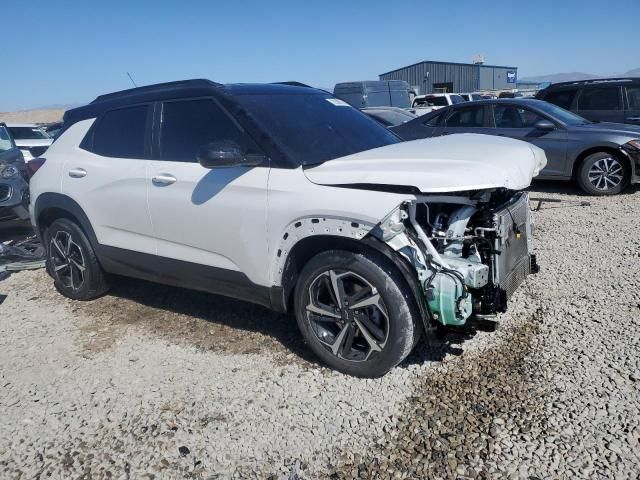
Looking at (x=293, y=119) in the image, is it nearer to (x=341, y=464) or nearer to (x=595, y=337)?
(x=341, y=464)

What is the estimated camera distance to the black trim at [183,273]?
11.3ft

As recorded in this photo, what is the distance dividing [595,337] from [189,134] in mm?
3203

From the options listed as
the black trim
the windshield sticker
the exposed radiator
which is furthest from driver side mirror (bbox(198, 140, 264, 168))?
the exposed radiator

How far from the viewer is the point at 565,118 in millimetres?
8359

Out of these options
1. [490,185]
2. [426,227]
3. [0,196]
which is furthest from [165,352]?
[0,196]

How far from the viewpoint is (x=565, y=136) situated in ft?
26.2

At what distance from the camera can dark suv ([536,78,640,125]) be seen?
9.73 m

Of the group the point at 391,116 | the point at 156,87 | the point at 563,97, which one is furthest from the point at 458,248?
the point at 391,116

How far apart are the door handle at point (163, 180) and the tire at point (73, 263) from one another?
118 cm

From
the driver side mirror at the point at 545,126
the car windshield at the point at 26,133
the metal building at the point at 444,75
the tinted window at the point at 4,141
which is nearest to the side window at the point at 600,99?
the driver side mirror at the point at 545,126

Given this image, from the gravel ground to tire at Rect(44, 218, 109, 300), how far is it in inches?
11.2

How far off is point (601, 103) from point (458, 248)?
8957 mm

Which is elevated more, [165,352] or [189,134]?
[189,134]

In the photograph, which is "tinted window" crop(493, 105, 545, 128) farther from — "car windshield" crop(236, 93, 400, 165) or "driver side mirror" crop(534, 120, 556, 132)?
"car windshield" crop(236, 93, 400, 165)
